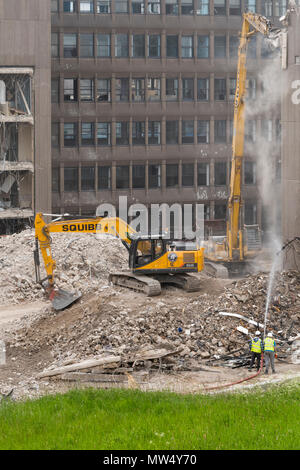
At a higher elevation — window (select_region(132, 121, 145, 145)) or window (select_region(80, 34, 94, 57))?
window (select_region(80, 34, 94, 57))

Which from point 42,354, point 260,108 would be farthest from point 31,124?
point 42,354

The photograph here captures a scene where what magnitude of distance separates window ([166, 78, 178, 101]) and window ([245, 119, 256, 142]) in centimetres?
635

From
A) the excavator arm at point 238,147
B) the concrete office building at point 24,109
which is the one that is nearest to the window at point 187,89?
the concrete office building at point 24,109

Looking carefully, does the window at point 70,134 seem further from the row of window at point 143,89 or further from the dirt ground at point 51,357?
the dirt ground at point 51,357

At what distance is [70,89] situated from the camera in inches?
2475

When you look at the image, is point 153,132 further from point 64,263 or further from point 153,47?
point 64,263

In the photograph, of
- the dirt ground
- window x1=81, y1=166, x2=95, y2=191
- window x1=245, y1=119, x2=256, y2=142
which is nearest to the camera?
the dirt ground

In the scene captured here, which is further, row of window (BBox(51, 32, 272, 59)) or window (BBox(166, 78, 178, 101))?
window (BBox(166, 78, 178, 101))

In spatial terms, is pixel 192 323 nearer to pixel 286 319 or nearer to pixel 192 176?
pixel 286 319

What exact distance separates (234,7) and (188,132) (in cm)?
1115

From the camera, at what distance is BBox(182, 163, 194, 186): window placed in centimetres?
6462

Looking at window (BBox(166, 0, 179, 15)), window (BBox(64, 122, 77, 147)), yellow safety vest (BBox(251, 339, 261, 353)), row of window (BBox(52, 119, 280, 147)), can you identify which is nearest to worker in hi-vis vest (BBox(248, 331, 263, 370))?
yellow safety vest (BBox(251, 339, 261, 353))

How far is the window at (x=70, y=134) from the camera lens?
207ft

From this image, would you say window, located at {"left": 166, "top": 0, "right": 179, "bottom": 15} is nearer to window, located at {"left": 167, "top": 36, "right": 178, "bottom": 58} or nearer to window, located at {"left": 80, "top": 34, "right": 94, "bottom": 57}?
window, located at {"left": 167, "top": 36, "right": 178, "bottom": 58}
